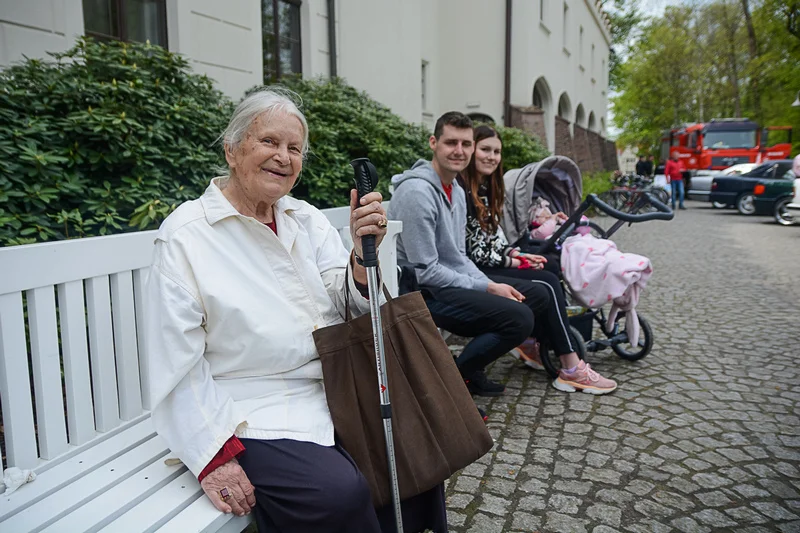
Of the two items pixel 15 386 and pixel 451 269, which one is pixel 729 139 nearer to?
pixel 451 269

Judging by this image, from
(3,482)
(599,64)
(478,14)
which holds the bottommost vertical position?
(3,482)

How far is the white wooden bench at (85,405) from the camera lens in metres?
1.84

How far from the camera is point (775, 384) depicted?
4449 millimetres

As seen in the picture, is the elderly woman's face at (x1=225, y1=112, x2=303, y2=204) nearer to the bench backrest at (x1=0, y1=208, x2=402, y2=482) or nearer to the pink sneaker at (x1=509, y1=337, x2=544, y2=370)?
the bench backrest at (x1=0, y1=208, x2=402, y2=482)

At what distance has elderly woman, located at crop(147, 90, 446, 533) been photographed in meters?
1.92

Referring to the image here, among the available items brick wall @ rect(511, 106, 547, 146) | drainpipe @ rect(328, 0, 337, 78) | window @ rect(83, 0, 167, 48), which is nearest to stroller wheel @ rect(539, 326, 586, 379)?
window @ rect(83, 0, 167, 48)

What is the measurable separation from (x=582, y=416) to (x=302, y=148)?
2605 mm

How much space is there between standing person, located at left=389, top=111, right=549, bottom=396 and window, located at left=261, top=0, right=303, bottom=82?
5.26m

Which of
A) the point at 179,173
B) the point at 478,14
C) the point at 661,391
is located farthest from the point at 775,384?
the point at 478,14

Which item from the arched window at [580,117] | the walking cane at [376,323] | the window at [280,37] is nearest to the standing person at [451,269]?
the walking cane at [376,323]

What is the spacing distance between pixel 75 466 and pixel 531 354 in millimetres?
3398

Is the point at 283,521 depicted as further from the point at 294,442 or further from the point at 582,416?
the point at 582,416

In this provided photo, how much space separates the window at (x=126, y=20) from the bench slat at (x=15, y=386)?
15.9 ft

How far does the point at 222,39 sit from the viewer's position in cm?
733
